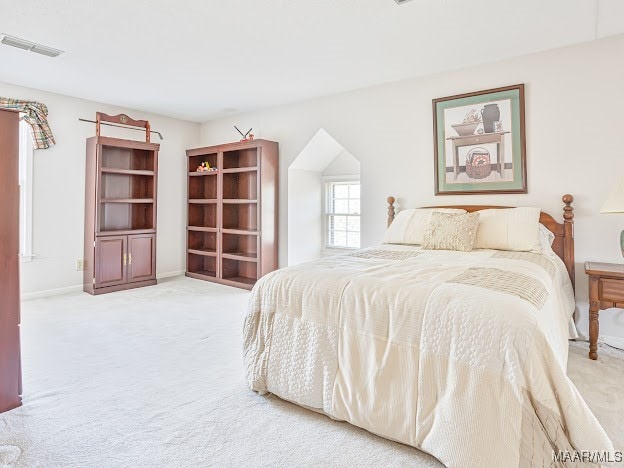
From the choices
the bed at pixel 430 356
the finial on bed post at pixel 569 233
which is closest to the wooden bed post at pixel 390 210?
the finial on bed post at pixel 569 233

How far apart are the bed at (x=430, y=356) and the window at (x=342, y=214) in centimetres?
297

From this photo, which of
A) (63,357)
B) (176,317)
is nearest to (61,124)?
(176,317)

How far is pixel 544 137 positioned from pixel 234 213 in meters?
3.87

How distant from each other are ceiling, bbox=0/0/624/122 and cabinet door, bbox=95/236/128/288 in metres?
1.76

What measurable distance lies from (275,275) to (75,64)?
3.00 meters

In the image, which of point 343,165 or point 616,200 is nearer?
point 616,200

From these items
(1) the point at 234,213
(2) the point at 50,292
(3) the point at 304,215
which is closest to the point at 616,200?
(3) the point at 304,215

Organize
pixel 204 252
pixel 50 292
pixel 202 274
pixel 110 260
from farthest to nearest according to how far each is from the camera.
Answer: pixel 202 274 → pixel 204 252 → pixel 110 260 → pixel 50 292

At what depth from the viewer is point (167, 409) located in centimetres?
194

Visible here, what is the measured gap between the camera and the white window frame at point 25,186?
4152 millimetres

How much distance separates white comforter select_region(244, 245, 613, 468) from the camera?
1278 millimetres

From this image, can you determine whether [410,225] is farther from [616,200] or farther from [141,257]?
[141,257]

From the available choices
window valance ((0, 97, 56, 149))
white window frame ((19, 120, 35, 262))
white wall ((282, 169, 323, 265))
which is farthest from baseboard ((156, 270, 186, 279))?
window valance ((0, 97, 56, 149))

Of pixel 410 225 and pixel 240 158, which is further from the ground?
pixel 240 158
